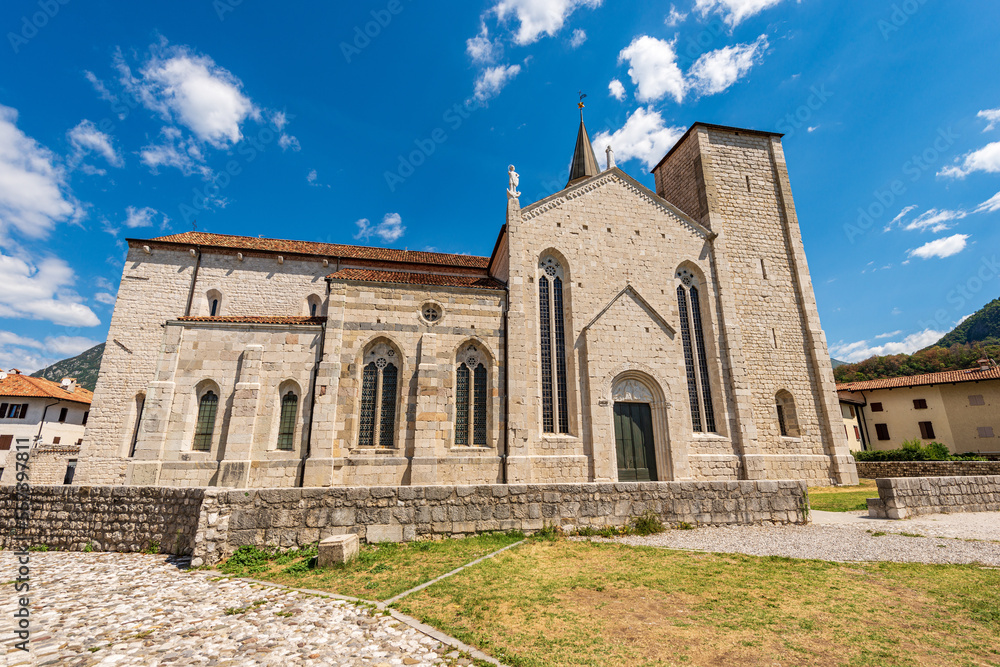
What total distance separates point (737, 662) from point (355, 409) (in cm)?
1335

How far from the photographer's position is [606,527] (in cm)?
916

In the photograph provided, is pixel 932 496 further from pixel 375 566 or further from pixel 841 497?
pixel 375 566

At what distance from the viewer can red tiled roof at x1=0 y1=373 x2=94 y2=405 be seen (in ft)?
97.5

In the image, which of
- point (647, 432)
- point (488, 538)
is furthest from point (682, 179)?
point (488, 538)

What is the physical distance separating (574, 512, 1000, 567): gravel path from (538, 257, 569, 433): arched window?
7.35 m

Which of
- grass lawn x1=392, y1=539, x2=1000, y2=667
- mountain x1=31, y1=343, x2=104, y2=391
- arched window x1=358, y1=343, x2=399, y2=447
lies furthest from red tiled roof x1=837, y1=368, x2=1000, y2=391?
mountain x1=31, y1=343, x2=104, y2=391

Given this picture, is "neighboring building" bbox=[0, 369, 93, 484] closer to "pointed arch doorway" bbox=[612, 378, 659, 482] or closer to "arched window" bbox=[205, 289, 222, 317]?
Answer: "arched window" bbox=[205, 289, 222, 317]

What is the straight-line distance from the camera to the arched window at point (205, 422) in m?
14.5

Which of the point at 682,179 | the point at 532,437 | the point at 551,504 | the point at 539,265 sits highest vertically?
the point at 682,179

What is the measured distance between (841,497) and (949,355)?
4667 centimetres

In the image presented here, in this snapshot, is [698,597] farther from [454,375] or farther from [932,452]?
[932,452]

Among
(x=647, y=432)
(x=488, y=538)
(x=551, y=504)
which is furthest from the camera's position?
(x=647, y=432)

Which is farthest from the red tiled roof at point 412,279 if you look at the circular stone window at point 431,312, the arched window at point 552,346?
the arched window at point 552,346

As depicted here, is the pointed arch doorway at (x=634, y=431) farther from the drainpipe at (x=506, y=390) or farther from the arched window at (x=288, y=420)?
the arched window at (x=288, y=420)
